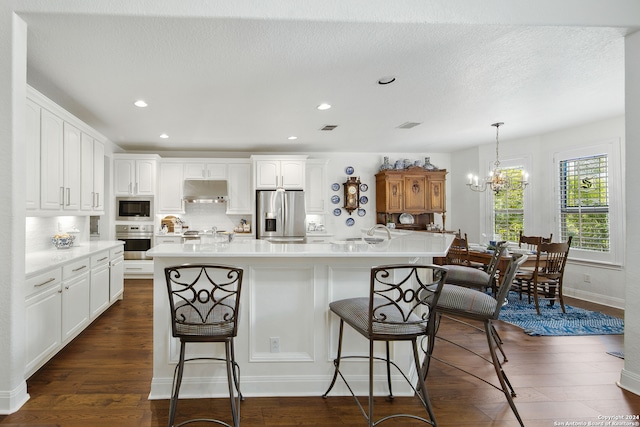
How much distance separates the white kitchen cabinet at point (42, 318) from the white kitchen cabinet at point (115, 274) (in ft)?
4.47

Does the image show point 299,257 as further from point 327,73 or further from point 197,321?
point 327,73

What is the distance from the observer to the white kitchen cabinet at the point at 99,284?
3.57 m

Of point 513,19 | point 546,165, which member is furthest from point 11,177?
point 546,165

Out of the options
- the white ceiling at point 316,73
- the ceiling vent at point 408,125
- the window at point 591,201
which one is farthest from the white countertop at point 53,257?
the window at point 591,201

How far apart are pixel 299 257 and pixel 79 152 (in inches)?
127

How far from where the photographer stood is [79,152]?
388 centimetres

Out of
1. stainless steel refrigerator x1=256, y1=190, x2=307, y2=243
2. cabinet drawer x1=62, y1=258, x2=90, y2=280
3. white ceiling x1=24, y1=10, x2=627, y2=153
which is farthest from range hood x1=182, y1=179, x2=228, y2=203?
cabinet drawer x1=62, y1=258, x2=90, y2=280

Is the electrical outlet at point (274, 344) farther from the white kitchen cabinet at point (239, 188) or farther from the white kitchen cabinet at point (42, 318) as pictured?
the white kitchen cabinet at point (239, 188)

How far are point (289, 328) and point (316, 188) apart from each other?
4470 mm

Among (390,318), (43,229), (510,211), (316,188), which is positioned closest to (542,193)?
(510,211)

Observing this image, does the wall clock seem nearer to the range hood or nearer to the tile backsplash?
the range hood

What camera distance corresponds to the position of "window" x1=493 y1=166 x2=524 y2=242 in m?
5.75

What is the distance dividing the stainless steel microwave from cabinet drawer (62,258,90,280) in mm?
2769

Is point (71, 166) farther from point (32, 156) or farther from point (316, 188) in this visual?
point (316, 188)
